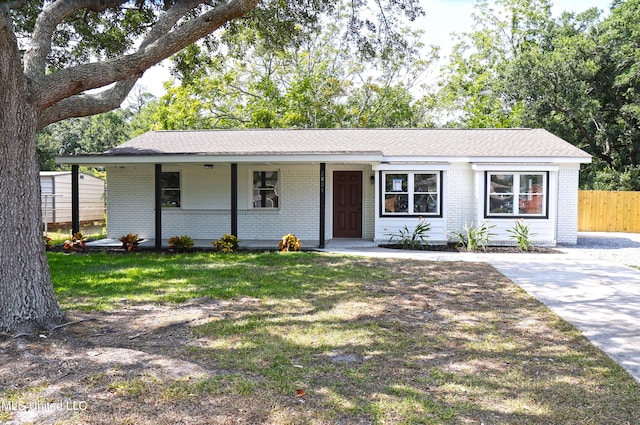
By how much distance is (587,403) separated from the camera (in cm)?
361

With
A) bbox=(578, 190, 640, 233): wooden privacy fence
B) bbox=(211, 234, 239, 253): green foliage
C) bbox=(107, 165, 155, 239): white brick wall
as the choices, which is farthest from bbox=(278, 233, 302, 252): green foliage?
bbox=(578, 190, 640, 233): wooden privacy fence

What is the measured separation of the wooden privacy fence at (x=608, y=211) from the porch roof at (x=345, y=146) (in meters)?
4.62

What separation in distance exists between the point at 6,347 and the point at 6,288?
76 centimetres

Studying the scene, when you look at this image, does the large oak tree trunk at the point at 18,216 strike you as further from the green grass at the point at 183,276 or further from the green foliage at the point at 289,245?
the green foliage at the point at 289,245

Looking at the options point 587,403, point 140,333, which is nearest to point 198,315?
point 140,333

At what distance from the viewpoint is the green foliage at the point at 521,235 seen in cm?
1337

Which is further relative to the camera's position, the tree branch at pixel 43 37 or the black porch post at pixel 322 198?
the black porch post at pixel 322 198

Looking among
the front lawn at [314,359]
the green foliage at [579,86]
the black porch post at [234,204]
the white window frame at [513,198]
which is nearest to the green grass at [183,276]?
the front lawn at [314,359]

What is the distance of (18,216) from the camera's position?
5.20 meters

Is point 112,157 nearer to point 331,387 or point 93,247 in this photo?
point 93,247

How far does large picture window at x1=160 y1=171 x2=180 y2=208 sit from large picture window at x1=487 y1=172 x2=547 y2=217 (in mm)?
9718

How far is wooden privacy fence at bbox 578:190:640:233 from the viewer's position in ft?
63.6

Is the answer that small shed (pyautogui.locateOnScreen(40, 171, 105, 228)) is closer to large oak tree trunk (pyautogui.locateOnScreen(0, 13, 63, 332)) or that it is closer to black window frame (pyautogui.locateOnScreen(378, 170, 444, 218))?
black window frame (pyautogui.locateOnScreen(378, 170, 444, 218))

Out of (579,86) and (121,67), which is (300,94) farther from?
(121,67)
